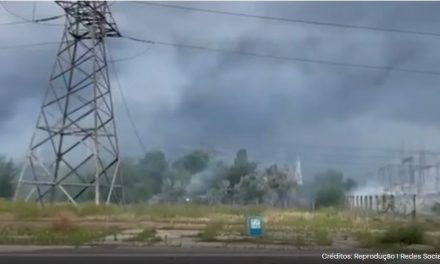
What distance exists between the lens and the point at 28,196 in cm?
5044

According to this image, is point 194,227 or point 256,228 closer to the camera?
Result: point 256,228

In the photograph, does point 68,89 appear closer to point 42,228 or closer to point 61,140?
point 61,140

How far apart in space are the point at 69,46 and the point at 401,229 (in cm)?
2985

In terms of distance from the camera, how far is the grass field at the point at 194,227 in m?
30.1

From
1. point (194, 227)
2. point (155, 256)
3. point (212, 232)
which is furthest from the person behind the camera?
point (194, 227)

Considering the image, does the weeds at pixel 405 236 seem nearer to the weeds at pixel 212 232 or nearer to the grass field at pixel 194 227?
the grass field at pixel 194 227

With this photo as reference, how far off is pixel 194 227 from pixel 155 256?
691 inches

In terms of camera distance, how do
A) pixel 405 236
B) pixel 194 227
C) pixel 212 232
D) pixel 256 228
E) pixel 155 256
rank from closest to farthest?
pixel 155 256, pixel 405 236, pixel 256 228, pixel 212 232, pixel 194 227

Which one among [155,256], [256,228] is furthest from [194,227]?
[155,256]

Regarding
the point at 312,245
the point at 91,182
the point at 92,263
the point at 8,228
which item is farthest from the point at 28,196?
the point at 92,263

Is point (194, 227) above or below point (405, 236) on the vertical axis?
above

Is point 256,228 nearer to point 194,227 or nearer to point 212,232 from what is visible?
point 212,232

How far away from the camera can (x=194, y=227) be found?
128 ft

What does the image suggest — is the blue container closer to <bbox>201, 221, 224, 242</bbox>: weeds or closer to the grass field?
the grass field
